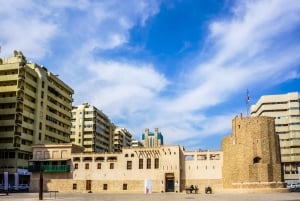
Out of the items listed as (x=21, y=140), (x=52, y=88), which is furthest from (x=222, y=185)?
(x=52, y=88)

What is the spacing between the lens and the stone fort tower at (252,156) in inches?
2773

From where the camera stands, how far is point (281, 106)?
139750mm

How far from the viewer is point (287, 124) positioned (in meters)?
137

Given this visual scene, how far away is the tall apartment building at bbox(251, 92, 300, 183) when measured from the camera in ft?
431

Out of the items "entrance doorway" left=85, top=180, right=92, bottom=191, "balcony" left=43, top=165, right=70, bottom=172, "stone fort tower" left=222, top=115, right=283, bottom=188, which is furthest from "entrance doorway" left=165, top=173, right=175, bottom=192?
"balcony" left=43, top=165, right=70, bottom=172

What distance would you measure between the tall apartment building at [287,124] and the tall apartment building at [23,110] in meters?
74.7

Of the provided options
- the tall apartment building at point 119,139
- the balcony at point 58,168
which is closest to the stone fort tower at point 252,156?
the balcony at point 58,168

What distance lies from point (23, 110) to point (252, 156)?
56.1m

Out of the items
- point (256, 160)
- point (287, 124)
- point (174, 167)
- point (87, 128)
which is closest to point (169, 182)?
point (174, 167)

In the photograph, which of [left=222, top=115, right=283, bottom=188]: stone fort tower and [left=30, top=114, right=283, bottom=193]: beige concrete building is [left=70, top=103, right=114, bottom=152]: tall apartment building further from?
[left=222, top=115, right=283, bottom=188]: stone fort tower

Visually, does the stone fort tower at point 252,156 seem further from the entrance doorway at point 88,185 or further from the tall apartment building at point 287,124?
the tall apartment building at point 287,124

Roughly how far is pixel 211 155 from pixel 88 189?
1056 inches

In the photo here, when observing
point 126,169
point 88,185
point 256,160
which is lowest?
point 88,185

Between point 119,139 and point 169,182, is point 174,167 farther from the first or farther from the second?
point 119,139
